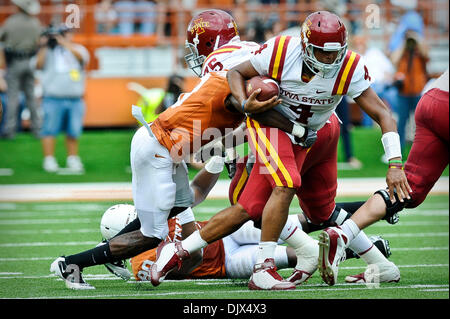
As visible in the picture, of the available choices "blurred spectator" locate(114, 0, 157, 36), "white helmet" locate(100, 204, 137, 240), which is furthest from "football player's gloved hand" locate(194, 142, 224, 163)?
"blurred spectator" locate(114, 0, 157, 36)

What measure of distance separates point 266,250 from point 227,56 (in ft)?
4.15

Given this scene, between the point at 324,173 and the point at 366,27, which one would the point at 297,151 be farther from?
the point at 366,27

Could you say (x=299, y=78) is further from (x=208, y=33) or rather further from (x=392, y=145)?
(x=208, y=33)

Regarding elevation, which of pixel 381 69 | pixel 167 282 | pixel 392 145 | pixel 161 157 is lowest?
pixel 167 282

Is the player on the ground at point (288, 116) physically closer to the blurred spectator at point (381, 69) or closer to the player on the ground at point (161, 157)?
the player on the ground at point (161, 157)

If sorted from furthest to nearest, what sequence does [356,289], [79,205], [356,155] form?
[356,155] < [79,205] < [356,289]

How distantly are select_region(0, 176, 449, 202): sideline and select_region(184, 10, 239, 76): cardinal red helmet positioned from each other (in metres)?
4.55

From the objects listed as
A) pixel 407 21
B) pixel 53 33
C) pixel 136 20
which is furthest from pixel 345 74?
pixel 136 20

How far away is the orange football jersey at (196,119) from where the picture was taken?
518cm

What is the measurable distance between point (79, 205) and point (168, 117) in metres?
4.69

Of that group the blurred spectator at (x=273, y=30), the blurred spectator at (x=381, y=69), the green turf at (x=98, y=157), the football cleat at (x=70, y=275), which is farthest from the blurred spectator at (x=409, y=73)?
the football cleat at (x=70, y=275)

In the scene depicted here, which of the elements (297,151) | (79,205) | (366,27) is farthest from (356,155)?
(297,151)

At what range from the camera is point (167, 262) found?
5066mm

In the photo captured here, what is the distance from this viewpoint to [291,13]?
16359 millimetres
